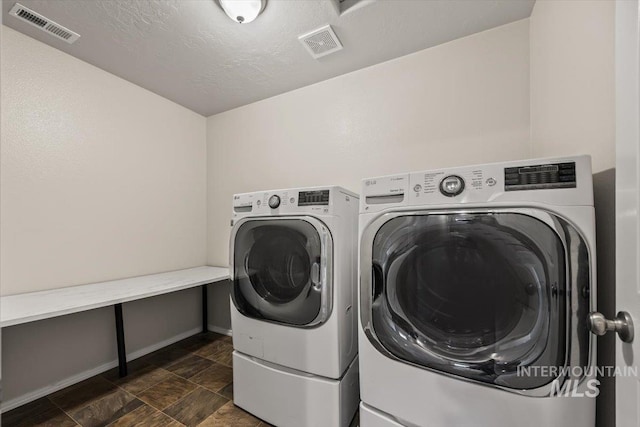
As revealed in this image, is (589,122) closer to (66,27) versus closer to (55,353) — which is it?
(66,27)

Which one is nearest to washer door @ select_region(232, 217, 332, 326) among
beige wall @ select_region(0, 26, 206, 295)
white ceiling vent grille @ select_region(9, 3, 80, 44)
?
beige wall @ select_region(0, 26, 206, 295)

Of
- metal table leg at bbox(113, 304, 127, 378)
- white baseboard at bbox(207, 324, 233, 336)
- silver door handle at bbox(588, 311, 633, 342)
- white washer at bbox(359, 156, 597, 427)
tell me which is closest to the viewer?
silver door handle at bbox(588, 311, 633, 342)

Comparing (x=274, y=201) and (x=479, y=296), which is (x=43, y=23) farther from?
(x=479, y=296)

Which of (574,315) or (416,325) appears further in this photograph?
(416,325)

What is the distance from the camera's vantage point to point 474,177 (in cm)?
93

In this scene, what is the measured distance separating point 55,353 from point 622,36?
122 inches

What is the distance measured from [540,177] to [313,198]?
0.91 metres

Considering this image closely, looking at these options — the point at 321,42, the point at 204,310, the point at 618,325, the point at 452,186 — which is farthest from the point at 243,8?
the point at 204,310

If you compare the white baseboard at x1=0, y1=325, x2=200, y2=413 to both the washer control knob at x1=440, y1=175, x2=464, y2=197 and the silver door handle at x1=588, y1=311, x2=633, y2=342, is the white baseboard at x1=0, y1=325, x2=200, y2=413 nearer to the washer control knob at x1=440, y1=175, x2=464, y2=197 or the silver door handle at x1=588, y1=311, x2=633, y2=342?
the washer control knob at x1=440, y1=175, x2=464, y2=197

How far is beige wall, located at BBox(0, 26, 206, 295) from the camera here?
1.62 meters

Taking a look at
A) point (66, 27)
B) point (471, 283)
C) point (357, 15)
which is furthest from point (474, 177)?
point (66, 27)

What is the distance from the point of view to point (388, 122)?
6.40ft

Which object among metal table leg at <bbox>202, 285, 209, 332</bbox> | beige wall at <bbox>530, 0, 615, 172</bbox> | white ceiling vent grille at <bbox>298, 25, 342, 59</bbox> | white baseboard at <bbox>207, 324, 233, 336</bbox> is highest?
white ceiling vent grille at <bbox>298, 25, 342, 59</bbox>

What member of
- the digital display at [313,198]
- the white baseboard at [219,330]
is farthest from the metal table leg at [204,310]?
the digital display at [313,198]
